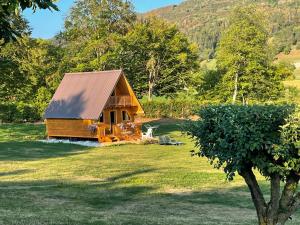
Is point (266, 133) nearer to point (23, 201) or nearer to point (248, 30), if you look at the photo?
point (23, 201)

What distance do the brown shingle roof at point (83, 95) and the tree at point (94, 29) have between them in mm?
9055

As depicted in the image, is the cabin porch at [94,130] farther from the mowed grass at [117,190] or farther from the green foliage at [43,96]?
A: the green foliage at [43,96]

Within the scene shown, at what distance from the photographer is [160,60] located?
58.2 meters

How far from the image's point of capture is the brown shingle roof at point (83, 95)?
33.6m

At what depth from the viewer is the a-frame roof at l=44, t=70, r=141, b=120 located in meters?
33.6

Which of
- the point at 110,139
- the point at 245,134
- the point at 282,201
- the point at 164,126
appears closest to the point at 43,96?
the point at 164,126

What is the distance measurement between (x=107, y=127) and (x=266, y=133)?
2813 cm

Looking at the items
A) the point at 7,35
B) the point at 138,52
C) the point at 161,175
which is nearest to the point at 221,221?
the point at 7,35

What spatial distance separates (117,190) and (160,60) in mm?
44286

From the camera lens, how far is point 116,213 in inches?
432

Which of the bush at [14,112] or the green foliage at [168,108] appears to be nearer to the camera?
the bush at [14,112]

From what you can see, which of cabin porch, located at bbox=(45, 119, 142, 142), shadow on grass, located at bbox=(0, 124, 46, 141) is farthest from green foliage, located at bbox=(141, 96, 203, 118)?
cabin porch, located at bbox=(45, 119, 142, 142)

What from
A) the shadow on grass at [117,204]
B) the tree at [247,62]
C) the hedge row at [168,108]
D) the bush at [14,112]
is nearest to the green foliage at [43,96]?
the bush at [14,112]

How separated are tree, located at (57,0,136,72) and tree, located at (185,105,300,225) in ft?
128
